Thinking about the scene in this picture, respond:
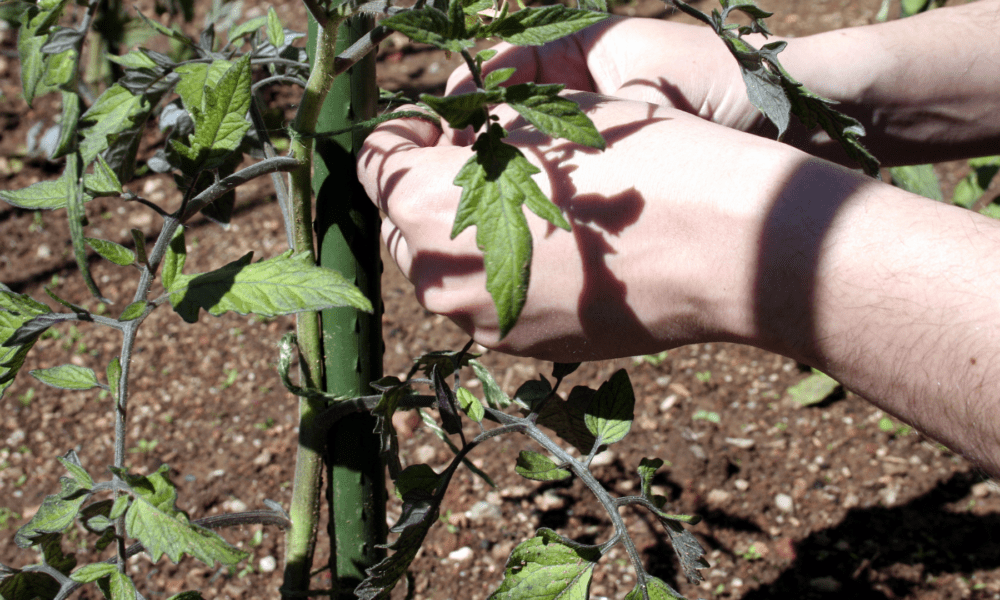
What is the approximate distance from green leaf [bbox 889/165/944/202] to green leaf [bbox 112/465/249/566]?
1164 mm

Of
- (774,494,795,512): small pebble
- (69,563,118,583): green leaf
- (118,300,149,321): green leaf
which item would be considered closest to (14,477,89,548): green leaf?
(69,563,118,583): green leaf

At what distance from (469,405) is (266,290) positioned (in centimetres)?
26

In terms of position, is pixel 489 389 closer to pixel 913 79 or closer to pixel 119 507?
pixel 119 507

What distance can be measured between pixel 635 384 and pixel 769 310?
1.30 m

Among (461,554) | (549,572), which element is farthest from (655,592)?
(461,554)

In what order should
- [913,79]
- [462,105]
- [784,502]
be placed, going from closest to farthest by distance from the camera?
1. [462,105]
2. [913,79]
3. [784,502]

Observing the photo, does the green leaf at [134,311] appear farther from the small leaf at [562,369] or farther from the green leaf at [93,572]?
the small leaf at [562,369]

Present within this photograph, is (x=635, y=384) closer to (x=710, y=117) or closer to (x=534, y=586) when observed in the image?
(x=710, y=117)

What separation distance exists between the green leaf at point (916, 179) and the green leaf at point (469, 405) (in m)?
0.88

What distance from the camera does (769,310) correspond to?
79 centimetres

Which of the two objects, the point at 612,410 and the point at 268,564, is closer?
the point at 612,410

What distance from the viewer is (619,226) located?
0.79m

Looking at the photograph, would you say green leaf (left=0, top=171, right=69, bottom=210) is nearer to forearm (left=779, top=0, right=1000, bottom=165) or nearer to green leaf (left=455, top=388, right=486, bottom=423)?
green leaf (left=455, top=388, right=486, bottom=423)

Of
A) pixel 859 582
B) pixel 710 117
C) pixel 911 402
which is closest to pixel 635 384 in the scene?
pixel 859 582
